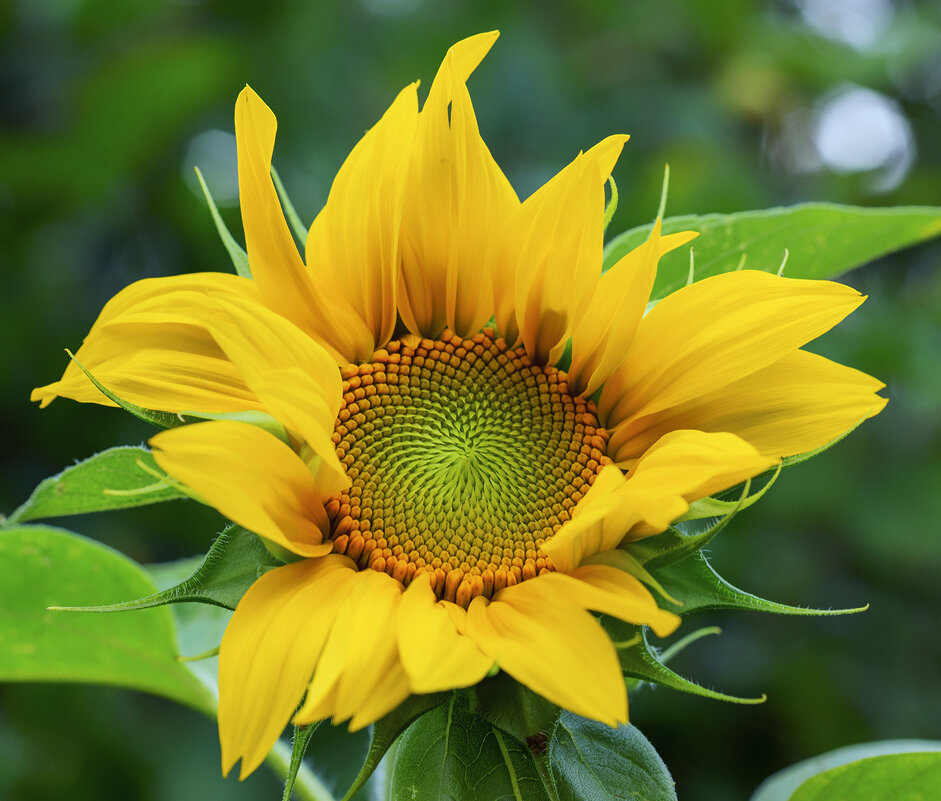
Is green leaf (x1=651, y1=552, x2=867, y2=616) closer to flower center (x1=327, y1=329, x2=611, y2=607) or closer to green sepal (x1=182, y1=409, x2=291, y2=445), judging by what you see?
flower center (x1=327, y1=329, x2=611, y2=607)

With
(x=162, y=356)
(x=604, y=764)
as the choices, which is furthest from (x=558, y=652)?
(x=162, y=356)

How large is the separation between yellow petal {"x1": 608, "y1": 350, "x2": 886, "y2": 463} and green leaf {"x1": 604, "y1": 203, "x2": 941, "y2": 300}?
0.23 m

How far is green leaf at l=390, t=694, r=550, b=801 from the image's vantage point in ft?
2.57

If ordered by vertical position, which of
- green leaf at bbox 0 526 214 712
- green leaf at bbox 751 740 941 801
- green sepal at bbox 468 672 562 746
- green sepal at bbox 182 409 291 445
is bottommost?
green leaf at bbox 751 740 941 801

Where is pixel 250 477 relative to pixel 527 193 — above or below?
above

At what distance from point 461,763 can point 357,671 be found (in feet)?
0.54

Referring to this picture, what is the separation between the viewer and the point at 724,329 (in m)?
0.83

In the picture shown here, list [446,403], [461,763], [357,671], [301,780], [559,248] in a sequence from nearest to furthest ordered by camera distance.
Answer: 1. [357,671]
2. [461,763]
3. [559,248]
4. [446,403]
5. [301,780]

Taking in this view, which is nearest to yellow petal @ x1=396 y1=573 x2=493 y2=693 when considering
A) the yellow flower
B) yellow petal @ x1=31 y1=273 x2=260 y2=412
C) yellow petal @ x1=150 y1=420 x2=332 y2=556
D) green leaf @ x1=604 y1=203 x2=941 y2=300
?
the yellow flower

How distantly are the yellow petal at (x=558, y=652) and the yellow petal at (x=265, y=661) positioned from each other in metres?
0.12

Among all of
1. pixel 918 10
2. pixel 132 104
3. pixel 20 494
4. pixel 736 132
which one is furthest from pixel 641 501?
pixel 918 10

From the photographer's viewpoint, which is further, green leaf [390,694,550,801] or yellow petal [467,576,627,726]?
green leaf [390,694,550,801]

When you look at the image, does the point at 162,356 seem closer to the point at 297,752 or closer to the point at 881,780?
the point at 297,752

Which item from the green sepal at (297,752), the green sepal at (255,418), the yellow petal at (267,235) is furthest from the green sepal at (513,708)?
the yellow petal at (267,235)
